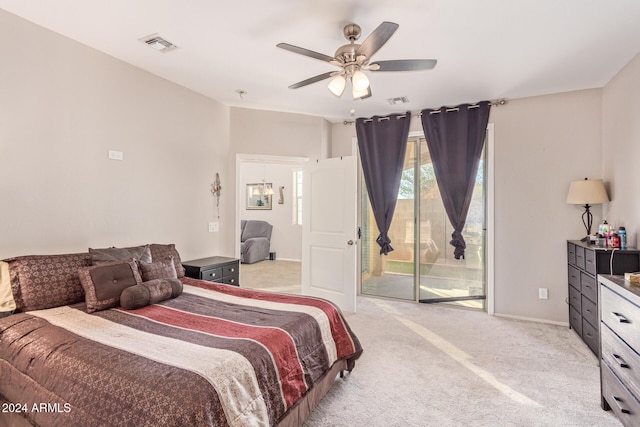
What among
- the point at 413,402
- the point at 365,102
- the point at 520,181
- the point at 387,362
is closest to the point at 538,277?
the point at 520,181

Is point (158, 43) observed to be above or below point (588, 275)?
above

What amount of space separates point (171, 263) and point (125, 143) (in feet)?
4.24

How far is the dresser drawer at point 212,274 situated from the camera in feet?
11.2

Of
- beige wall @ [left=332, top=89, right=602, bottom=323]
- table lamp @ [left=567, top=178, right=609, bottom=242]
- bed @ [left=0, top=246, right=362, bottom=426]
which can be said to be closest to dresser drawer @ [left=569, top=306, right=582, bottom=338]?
beige wall @ [left=332, top=89, right=602, bottom=323]

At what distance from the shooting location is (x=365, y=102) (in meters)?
4.15

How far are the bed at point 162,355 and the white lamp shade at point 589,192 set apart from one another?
2.89 metres

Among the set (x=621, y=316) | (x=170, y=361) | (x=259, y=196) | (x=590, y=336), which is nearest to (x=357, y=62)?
(x=170, y=361)

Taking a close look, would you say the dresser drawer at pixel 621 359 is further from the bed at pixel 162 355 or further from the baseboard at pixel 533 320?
the baseboard at pixel 533 320

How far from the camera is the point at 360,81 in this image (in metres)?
2.26

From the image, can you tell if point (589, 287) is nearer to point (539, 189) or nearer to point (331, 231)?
point (539, 189)

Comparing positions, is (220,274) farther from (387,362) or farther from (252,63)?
(252,63)

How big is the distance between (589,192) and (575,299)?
114 centimetres

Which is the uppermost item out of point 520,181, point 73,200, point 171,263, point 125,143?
point 125,143

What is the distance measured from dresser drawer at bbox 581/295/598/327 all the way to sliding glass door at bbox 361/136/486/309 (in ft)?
3.86
